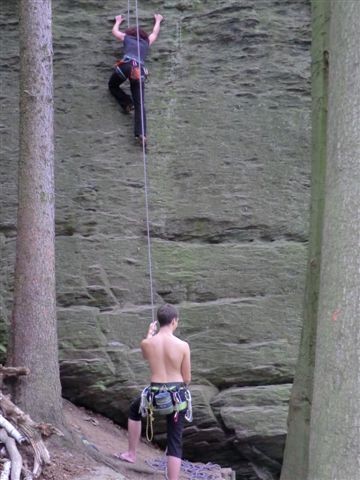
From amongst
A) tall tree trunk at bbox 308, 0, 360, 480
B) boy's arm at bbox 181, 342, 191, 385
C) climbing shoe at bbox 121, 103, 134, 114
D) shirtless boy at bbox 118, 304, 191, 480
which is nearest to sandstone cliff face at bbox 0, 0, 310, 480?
climbing shoe at bbox 121, 103, 134, 114

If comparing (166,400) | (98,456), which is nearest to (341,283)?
(166,400)

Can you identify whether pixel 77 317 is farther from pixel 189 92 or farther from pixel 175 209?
pixel 189 92

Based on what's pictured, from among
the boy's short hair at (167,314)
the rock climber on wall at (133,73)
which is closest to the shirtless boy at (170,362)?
the boy's short hair at (167,314)

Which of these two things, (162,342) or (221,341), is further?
(221,341)

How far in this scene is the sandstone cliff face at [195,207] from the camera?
345 inches

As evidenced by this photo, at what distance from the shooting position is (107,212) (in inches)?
374

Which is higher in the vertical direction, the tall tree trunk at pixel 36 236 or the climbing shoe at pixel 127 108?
the climbing shoe at pixel 127 108

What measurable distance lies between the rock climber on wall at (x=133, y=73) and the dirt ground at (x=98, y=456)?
403 cm

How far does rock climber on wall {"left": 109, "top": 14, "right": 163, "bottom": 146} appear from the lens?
9836mm

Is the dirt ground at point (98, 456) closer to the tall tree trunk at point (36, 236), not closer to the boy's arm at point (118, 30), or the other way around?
the tall tree trunk at point (36, 236)

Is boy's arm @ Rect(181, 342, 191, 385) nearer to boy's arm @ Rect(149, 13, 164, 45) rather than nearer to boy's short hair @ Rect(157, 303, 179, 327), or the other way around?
boy's short hair @ Rect(157, 303, 179, 327)

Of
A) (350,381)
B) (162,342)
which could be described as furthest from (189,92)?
(350,381)

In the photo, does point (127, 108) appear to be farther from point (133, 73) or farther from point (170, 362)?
point (170, 362)

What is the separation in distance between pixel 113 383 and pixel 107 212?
244 centimetres
